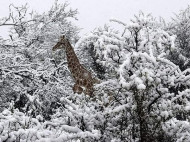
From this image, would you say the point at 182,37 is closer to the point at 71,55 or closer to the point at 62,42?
the point at 62,42

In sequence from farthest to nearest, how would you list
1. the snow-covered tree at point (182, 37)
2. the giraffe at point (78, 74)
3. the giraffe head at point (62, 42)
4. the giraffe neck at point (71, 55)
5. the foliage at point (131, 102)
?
the snow-covered tree at point (182, 37) < the giraffe head at point (62, 42) < the giraffe neck at point (71, 55) < the giraffe at point (78, 74) < the foliage at point (131, 102)

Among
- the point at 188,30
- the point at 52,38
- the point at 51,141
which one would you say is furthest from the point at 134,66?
the point at 52,38

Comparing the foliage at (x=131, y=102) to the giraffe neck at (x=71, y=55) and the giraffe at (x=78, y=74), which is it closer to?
the giraffe at (x=78, y=74)

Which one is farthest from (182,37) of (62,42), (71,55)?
(71,55)

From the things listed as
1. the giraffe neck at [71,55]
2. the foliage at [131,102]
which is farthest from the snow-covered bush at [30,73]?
the foliage at [131,102]

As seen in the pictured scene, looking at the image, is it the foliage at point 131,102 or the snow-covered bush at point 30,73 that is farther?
the snow-covered bush at point 30,73

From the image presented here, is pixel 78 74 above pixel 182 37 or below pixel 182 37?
below

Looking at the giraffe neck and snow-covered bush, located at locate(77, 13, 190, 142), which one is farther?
the giraffe neck

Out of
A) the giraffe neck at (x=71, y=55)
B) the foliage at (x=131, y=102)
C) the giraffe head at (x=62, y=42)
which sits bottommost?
the foliage at (x=131, y=102)

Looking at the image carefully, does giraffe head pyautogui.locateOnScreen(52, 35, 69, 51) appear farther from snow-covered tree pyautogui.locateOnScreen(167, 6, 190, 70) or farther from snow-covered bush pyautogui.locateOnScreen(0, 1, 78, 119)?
snow-covered tree pyautogui.locateOnScreen(167, 6, 190, 70)

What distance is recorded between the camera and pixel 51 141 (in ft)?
15.9

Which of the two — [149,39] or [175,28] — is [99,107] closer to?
[149,39]

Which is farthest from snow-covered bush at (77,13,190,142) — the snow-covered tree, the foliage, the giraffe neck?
the snow-covered tree

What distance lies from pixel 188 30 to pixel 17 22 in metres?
7.98
